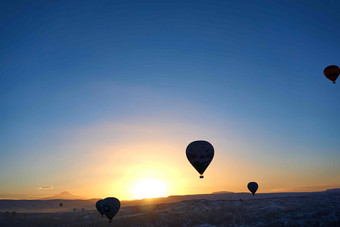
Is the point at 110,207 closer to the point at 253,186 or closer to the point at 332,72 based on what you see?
the point at 253,186

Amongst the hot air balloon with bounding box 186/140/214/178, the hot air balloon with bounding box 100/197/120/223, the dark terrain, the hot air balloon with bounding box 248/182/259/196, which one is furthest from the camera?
the hot air balloon with bounding box 248/182/259/196

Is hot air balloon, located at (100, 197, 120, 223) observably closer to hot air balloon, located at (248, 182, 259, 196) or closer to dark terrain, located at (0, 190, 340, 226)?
dark terrain, located at (0, 190, 340, 226)

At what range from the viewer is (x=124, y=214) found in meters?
90.4

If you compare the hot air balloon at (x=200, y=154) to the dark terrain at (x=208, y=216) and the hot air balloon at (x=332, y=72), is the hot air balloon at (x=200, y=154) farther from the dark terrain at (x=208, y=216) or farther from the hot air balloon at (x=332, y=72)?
the dark terrain at (x=208, y=216)

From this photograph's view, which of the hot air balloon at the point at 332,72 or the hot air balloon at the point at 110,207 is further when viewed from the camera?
the hot air balloon at the point at 110,207

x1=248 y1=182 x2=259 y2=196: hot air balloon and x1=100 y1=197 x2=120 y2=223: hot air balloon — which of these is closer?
x1=100 y1=197 x2=120 y2=223: hot air balloon

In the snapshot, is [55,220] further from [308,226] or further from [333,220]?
[333,220]

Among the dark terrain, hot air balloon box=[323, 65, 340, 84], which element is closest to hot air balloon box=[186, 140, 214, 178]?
hot air balloon box=[323, 65, 340, 84]

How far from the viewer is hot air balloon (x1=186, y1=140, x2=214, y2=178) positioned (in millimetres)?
48812

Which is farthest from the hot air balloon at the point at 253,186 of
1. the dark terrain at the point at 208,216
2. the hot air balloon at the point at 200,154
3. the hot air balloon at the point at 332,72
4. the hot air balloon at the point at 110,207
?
the hot air balloon at the point at 332,72

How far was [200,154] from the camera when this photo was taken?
4912 cm

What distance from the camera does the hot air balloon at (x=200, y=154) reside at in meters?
48.8

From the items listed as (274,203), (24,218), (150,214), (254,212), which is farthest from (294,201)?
(24,218)

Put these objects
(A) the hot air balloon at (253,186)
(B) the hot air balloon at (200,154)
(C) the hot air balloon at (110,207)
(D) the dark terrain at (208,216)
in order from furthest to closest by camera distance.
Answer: (A) the hot air balloon at (253,186) → (D) the dark terrain at (208,216) → (C) the hot air balloon at (110,207) → (B) the hot air balloon at (200,154)
